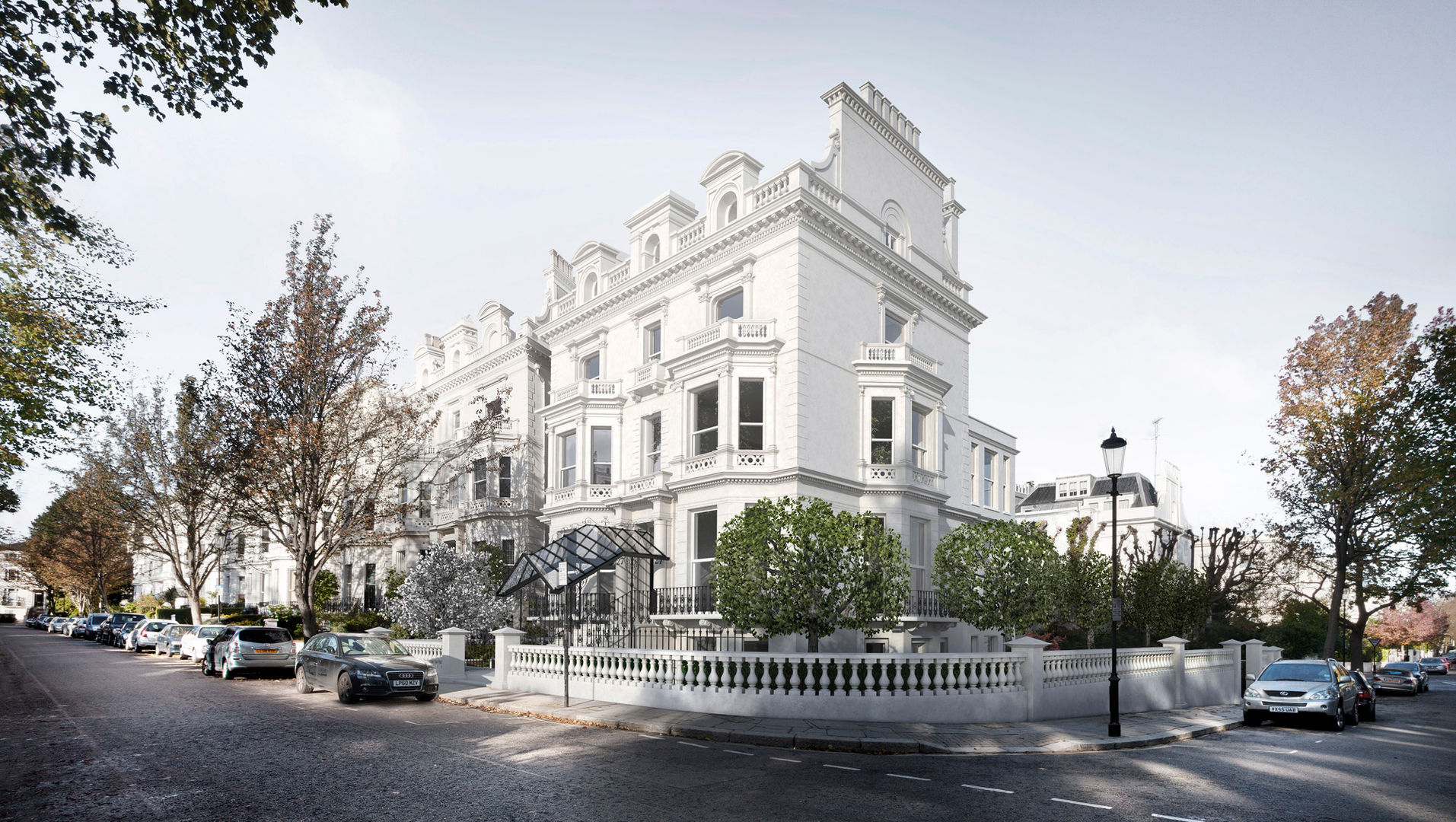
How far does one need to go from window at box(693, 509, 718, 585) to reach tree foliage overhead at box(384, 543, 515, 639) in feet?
23.8

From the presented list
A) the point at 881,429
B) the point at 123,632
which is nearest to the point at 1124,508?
the point at 881,429

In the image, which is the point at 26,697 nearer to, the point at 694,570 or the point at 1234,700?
the point at 694,570

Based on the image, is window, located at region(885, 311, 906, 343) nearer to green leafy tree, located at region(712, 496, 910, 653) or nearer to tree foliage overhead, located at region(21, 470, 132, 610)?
green leafy tree, located at region(712, 496, 910, 653)

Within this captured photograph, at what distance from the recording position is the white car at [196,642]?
31.5 m

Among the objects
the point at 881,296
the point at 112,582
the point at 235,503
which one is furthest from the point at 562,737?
the point at 112,582

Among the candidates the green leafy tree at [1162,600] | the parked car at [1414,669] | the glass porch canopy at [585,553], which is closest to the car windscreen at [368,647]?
the glass porch canopy at [585,553]

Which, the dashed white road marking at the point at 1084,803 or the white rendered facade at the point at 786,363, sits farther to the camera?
the white rendered facade at the point at 786,363

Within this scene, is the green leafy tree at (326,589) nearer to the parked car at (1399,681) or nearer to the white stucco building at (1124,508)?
the white stucco building at (1124,508)

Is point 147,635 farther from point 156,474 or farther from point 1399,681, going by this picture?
point 1399,681

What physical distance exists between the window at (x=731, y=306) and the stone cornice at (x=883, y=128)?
681 centimetres

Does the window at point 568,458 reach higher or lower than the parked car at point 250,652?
higher

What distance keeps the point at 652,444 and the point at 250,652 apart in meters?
13.5

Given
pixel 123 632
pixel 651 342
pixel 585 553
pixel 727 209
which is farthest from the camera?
pixel 123 632

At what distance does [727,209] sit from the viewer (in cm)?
2817
